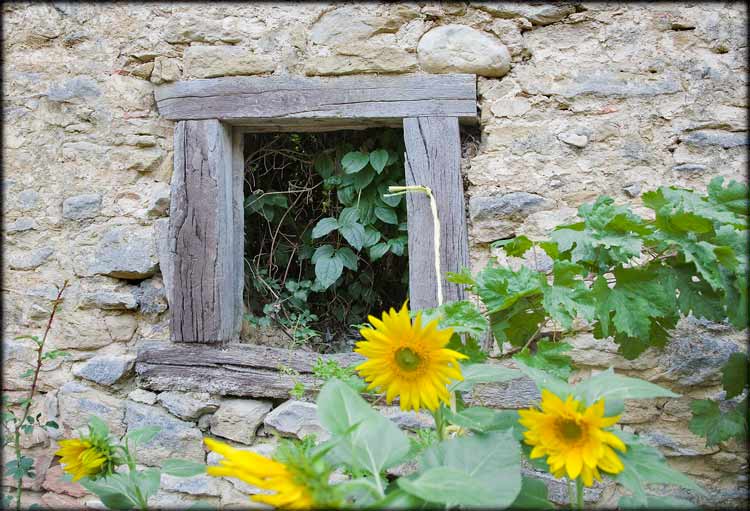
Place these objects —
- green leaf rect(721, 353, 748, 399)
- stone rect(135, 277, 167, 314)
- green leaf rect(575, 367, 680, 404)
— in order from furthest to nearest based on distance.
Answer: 1. stone rect(135, 277, 167, 314)
2. green leaf rect(721, 353, 748, 399)
3. green leaf rect(575, 367, 680, 404)

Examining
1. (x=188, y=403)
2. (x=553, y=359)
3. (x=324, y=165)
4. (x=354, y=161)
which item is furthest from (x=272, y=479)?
(x=324, y=165)

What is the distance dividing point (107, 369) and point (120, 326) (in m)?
0.17

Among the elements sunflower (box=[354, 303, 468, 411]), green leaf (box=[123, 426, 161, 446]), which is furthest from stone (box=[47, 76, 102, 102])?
sunflower (box=[354, 303, 468, 411])

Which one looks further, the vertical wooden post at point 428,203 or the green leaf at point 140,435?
the vertical wooden post at point 428,203

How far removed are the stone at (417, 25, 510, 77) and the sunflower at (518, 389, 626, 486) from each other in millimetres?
1575

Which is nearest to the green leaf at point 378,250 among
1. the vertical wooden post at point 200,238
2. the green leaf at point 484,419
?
the vertical wooden post at point 200,238

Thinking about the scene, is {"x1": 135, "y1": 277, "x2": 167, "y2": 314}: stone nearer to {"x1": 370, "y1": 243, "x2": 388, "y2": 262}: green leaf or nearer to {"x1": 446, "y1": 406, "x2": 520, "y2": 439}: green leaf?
{"x1": 370, "y1": 243, "x2": 388, "y2": 262}: green leaf

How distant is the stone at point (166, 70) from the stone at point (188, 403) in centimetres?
123

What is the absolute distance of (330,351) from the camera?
2.65 m

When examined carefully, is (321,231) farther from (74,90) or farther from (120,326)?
(74,90)

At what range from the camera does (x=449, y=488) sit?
0.72 metres

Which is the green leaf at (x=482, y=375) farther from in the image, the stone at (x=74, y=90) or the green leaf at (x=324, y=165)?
the stone at (x=74, y=90)

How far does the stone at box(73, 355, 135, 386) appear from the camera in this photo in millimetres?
2264

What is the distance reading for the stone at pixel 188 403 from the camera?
219 centimetres
